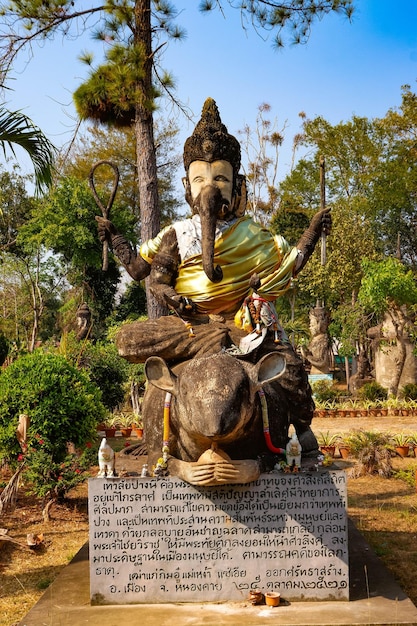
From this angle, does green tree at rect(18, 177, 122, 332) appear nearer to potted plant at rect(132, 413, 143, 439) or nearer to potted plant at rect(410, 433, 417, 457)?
potted plant at rect(132, 413, 143, 439)

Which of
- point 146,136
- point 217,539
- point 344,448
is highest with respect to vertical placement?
point 146,136

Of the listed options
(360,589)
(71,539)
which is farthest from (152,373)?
(71,539)

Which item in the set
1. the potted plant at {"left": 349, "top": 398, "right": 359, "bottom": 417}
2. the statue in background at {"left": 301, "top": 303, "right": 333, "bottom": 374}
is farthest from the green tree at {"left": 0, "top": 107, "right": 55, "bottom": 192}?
the statue in background at {"left": 301, "top": 303, "right": 333, "bottom": 374}

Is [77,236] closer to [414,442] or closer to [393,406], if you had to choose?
[393,406]

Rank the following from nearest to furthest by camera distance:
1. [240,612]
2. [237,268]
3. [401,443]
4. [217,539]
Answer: [240,612]
[217,539]
[237,268]
[401,443]

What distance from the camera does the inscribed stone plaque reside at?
380 centimetres

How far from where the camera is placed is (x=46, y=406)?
714 cm

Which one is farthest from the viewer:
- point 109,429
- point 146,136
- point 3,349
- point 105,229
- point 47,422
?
point 3,349

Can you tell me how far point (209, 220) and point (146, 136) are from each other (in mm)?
5049

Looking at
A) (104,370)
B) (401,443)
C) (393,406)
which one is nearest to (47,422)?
(104,370)

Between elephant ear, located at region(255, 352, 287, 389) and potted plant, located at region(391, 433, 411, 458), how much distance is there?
748 centimetres

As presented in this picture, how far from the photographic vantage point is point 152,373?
3.91 m

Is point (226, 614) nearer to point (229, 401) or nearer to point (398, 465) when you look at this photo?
point (229, 401)

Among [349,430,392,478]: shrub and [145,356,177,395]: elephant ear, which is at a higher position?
[145,356,177,395]: elephant ear
